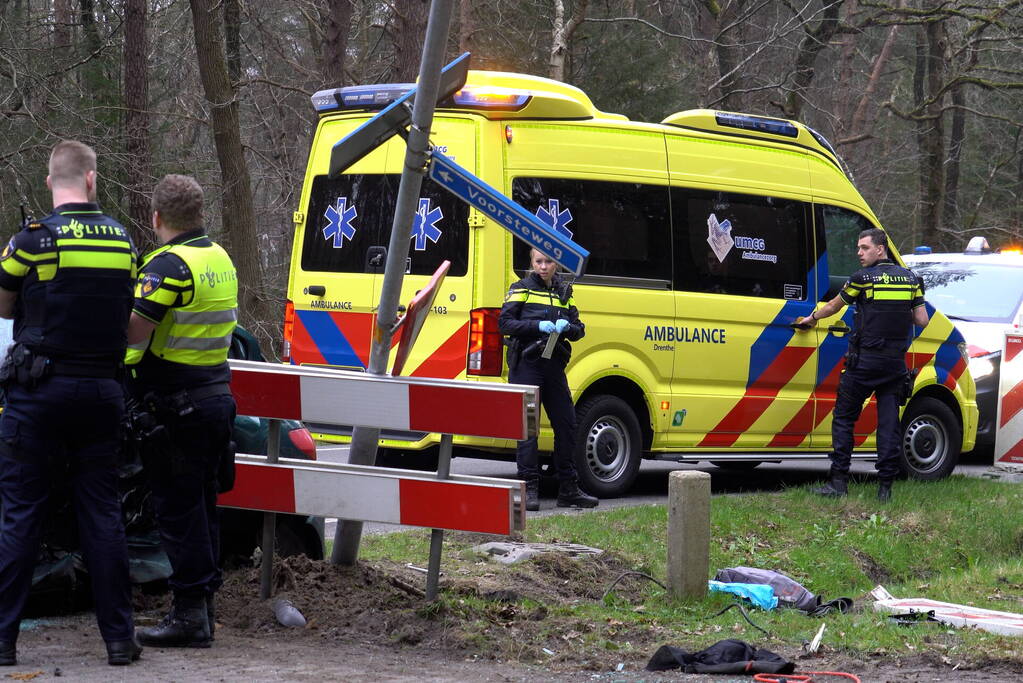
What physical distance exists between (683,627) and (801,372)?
Answer: 514 cm

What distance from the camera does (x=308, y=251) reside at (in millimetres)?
10039

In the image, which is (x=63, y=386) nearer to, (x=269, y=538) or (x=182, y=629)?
(x=182, y=629)

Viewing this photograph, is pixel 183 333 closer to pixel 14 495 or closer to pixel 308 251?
pixel 14 495

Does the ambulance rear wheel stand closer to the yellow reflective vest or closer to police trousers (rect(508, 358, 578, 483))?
police trousers (rect(508, 358, 578, 483))

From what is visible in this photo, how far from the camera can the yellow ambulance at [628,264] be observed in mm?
9367

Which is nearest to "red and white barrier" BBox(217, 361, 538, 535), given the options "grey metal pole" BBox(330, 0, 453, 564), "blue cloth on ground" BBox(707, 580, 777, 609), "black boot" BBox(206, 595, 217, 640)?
"grey metal pole" BBox(330, 0, 453, 564)

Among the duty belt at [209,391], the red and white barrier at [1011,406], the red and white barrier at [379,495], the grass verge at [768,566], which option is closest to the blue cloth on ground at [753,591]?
the grass verge at [768,566]

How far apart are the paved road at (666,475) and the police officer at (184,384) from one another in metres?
3.76

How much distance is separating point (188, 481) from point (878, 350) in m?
6.21

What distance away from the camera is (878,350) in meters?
10.0

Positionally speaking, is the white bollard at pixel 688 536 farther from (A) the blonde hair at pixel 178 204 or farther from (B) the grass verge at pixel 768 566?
(A) the blonde hair at pixel 178 204

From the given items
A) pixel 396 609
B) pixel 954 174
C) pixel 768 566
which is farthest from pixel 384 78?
pixel 396 609

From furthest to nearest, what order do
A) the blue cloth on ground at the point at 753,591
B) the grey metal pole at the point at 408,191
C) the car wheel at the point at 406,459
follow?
the car wheel at the point at 406,459 < the blue cloth on ground at the point at 753,591 < the grey metal pole at the point at 408,191

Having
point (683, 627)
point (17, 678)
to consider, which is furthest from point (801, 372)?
point (17, 678)
